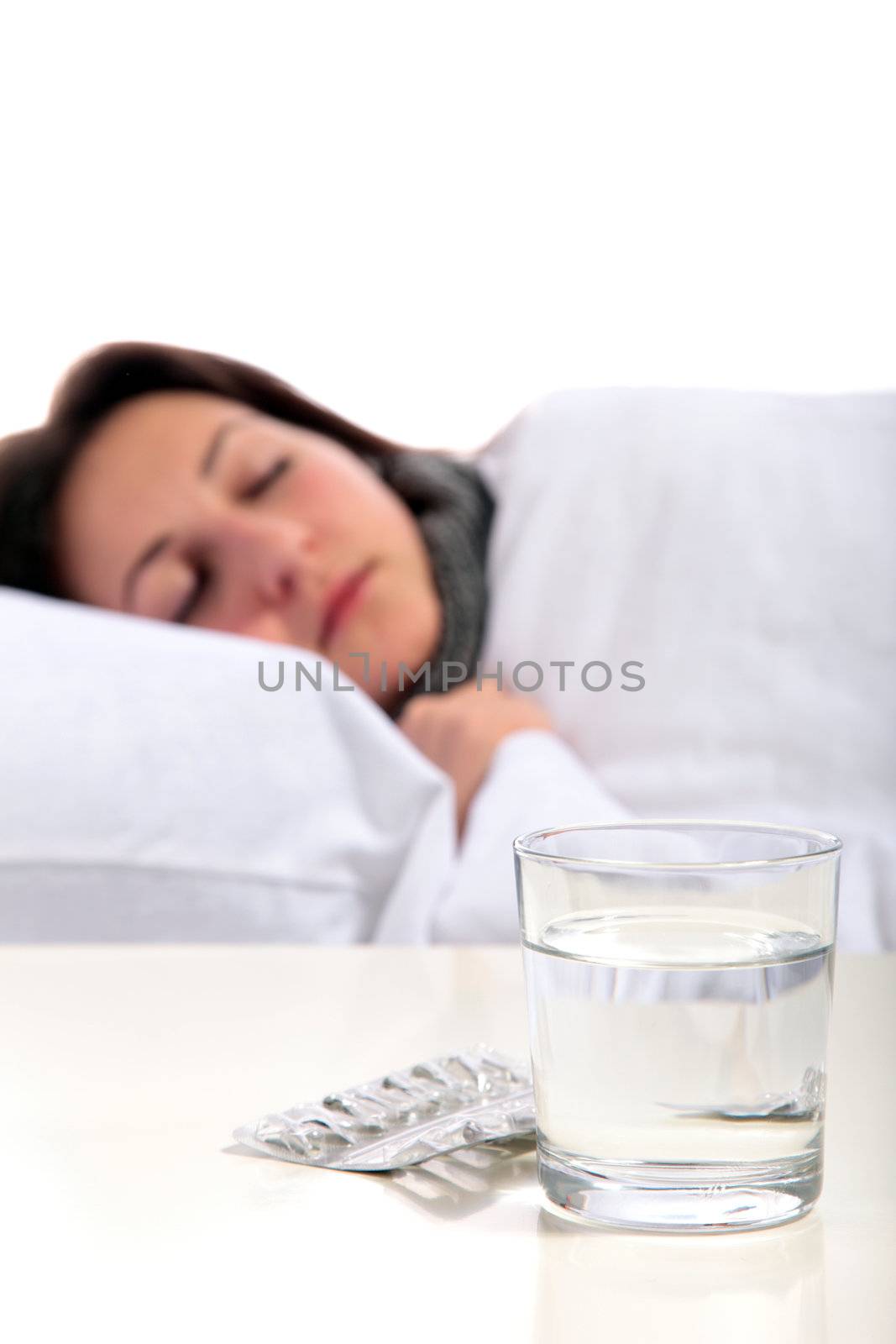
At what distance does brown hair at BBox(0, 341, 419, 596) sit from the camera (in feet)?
3.63

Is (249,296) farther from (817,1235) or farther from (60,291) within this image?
(817,1235)

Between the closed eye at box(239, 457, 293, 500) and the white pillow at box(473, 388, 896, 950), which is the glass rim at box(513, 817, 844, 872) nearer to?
the white pillow at box(473, 388, 896, 950)

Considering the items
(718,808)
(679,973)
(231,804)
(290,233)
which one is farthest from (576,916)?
(290,233)

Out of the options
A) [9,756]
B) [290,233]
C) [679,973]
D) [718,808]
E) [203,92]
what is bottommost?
[718,808]

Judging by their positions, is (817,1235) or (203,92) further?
(203,92)

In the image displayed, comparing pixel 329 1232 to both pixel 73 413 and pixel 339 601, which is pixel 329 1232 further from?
pixel 73 413

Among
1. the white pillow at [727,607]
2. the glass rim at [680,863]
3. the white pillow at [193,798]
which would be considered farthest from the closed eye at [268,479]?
the glass rim at [680,863]

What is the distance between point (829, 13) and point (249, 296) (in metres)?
0.58

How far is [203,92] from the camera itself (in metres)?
1.20

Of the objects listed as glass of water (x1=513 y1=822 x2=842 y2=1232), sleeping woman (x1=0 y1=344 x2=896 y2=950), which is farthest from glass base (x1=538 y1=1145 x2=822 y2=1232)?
sleeping woman (x1=0 y1=344 x2=896 y2=950)

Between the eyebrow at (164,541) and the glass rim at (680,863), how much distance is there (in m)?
0.84

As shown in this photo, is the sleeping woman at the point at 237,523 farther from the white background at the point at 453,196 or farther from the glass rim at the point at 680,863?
the glass rim at the point at 680,863

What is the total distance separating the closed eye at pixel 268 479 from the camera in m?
1.08

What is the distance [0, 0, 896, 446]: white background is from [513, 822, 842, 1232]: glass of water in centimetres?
105
